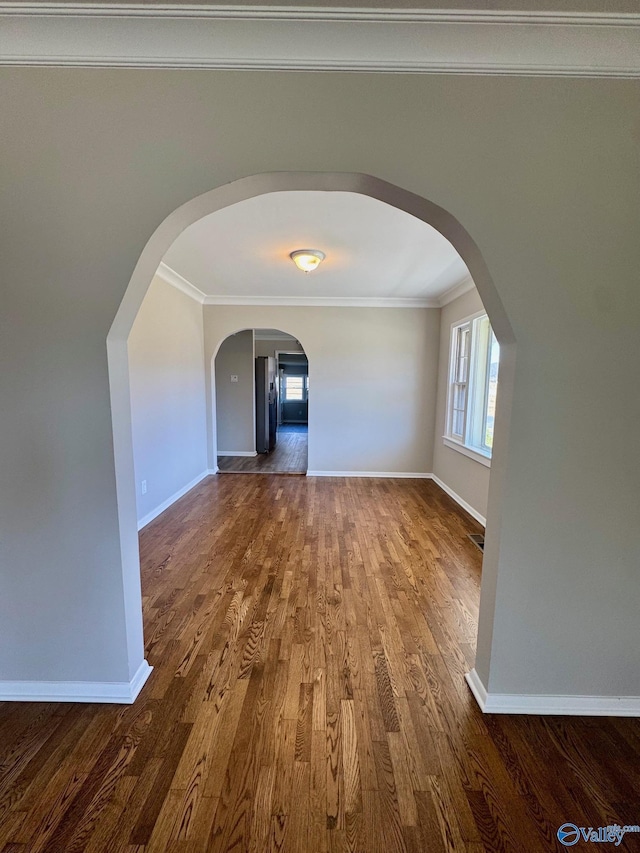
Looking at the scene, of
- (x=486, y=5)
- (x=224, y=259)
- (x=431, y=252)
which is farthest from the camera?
(x=224, y=259)

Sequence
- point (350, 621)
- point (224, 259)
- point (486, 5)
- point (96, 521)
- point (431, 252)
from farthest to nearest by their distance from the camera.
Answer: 1. point (224, 259)
2. point (431, 252)
3. point (350, 621)
4. point (96, 521)
5. point (486, 5)

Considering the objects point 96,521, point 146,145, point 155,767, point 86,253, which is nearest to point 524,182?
point 146,145

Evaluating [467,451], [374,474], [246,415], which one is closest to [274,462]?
[246,415]

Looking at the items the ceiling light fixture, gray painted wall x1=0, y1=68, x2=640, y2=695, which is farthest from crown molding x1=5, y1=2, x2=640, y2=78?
the ceiling light fixture

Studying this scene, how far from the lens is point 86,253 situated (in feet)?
4.44

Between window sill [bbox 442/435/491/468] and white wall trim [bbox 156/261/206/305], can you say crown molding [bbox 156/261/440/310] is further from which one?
window sill [bbox 442/435/491/468]

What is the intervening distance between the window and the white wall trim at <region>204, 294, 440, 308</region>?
0.77 meters

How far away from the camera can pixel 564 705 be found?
155 cm

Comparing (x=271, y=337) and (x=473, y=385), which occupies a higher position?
(x=271, y=337)

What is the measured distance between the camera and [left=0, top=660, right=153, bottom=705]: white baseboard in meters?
1.58

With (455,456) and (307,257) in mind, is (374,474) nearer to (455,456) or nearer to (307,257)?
→ (455,456)

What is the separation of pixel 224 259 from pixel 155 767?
11.8 ft

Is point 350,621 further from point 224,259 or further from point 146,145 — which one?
point 224,259

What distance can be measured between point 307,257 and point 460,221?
204 centimetres
